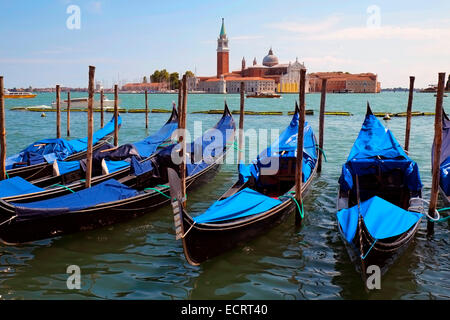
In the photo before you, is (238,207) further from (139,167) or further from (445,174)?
(445,174)

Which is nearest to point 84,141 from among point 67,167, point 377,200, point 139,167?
point 67,167

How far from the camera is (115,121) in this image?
12.4 metres

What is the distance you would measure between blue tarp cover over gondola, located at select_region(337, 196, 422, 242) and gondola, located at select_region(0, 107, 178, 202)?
3.98 m

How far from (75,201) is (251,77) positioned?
299 feet

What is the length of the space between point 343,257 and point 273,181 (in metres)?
2.22

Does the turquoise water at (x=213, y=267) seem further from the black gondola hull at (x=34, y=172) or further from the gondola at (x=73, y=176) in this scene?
the black gondola hull at (x=34, y=172)

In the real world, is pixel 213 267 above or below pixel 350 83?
below

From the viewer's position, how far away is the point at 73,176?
756 centimetres

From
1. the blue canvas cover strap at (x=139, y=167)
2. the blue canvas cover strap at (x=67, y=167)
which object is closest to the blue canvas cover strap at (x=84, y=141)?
the blue canvas cover strap at (x=67, y=167)

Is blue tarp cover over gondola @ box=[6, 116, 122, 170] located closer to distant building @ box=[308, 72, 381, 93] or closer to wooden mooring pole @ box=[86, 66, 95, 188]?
wooden mooring pole @ box=[86, 66, 95, 188]

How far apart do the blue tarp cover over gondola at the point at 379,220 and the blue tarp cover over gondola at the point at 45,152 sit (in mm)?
5911

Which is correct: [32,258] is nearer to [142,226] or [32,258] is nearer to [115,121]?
[142,226]
